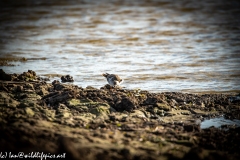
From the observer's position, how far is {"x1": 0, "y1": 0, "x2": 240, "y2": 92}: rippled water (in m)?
12.3

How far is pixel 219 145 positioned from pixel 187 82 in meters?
5.35

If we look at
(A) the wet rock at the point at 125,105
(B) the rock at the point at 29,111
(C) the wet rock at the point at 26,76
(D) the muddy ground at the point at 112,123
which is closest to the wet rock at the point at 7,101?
(D) the muddy ground at the point at 112,123

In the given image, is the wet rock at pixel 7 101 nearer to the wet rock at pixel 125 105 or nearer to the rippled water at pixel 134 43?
the wet rock at pixel 125 105

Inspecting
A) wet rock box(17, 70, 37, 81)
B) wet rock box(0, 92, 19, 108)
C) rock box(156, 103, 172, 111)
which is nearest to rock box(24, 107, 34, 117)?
wet rock box(0, 92, 19, 108)

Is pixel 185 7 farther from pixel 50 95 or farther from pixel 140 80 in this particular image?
pixel 50 95

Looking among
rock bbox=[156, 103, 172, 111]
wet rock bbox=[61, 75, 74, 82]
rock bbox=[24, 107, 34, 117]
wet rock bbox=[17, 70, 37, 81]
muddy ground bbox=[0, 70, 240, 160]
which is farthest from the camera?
wet rock bbox=[61, 75, 74, 82]

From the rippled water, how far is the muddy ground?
7.38ft

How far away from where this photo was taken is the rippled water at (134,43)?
12.3 metres

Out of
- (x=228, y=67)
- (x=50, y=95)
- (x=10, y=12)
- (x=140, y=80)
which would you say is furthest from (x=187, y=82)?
(x=10, y=12)

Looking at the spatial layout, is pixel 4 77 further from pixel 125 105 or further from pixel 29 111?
pixel 125 105

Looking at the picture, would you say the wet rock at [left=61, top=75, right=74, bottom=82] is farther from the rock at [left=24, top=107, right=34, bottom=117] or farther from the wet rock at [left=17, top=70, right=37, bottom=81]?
the rock at [left=24, top=107, right=34, bottom=117]

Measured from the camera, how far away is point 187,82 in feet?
37.9

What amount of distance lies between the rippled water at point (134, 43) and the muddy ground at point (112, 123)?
2249mm

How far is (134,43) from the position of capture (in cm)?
1919
